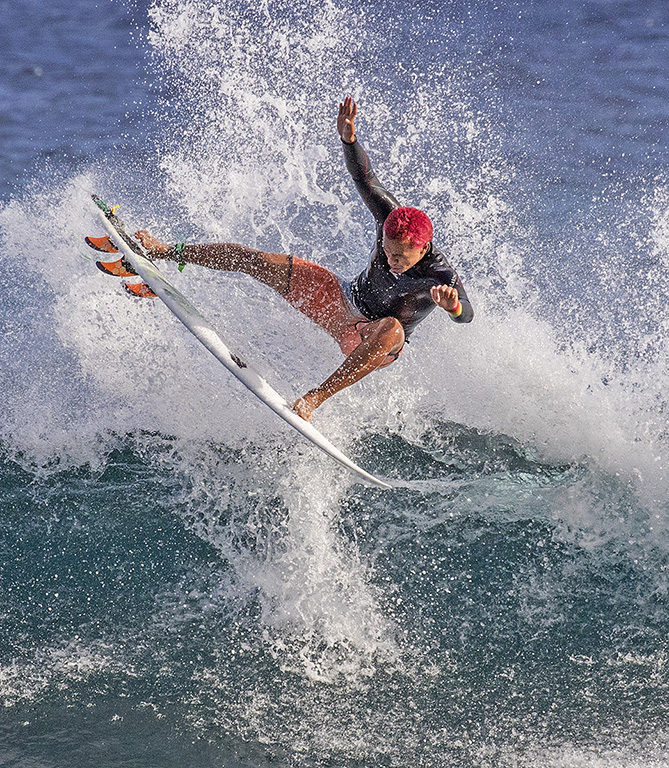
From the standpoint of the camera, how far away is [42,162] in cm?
1041

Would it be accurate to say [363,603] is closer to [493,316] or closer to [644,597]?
[644,597]

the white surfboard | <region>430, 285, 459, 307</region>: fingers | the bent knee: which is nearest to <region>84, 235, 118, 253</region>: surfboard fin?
the white surfboard

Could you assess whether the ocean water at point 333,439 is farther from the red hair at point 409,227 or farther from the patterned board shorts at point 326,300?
the red hair at point 409,227

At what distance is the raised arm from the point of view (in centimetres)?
475

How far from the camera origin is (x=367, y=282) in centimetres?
506

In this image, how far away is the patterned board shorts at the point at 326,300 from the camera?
524cm

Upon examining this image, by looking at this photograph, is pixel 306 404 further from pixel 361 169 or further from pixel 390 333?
pixel 361 169

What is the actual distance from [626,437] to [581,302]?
2527mm

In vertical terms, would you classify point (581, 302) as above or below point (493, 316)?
above

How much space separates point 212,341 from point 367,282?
1.11 m

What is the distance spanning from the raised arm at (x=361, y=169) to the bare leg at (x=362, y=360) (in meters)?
0.74

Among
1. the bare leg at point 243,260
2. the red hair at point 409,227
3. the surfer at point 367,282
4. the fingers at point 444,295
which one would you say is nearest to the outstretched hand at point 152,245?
the surfer at point 367,282

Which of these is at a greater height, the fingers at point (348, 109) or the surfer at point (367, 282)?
the fingers at point (348, 109)

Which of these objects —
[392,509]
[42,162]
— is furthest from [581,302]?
[42,162]
